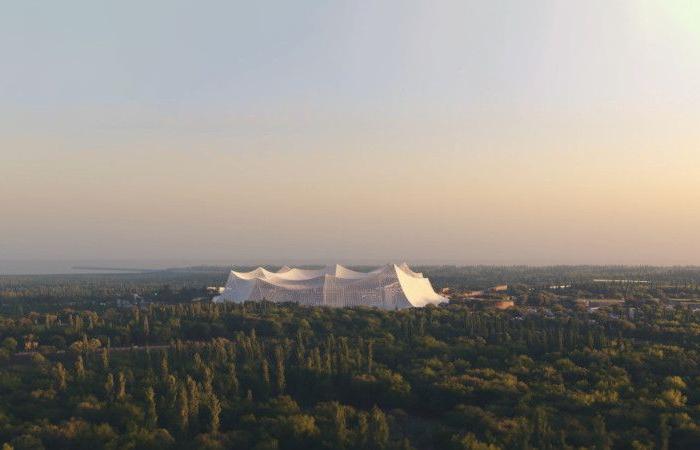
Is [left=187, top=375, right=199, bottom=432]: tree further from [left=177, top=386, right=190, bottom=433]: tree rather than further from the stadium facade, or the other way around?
the stadium facade

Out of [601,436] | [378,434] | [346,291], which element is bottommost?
[601,436]

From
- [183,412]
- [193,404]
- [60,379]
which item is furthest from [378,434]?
[60,379]

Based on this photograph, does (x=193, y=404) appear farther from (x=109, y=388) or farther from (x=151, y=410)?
(x=109, y=388)

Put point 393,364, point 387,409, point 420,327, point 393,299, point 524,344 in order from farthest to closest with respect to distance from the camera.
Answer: point 393,299, point 420,327, point 524,344, point 393,364, point 387,409

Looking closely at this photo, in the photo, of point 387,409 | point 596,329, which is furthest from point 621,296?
point 387,409

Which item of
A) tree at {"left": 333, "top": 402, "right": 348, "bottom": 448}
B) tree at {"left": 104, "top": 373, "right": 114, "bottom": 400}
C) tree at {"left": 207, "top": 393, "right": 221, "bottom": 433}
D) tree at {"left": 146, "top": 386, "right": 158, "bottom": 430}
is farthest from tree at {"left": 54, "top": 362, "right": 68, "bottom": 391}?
tree at {"left": 333, "top": 402, "right": 348, "bottom": 448}

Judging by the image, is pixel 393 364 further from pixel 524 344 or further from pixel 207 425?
pixel 207 425
